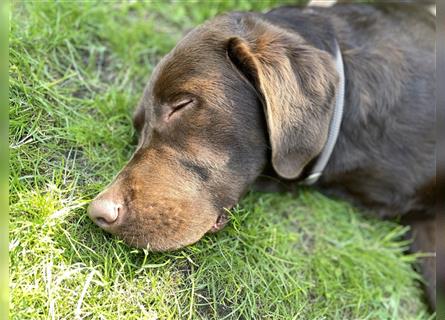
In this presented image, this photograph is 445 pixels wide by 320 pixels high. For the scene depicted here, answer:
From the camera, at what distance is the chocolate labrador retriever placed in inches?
111

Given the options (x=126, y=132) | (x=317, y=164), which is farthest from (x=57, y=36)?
(x=317, y=164)

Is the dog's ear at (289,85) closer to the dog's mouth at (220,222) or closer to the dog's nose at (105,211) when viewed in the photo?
the dog's mouth at (220,222)

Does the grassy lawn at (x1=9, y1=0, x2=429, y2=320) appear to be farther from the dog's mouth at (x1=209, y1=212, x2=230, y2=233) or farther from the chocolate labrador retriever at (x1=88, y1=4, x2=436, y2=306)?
the chocolate labrador retriever at (x1=88, y1=4, x2=436, y2=306)

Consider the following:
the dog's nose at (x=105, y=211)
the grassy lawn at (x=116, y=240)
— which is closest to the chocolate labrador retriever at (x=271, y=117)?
the dog's nose at (x=105, y=211)

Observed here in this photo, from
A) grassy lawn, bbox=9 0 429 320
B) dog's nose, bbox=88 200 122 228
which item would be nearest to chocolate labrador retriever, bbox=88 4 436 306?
dog's nose, bbox=88 200 122 228

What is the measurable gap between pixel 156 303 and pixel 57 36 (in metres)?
1.67

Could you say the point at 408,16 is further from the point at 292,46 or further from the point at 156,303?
the point at 156,303

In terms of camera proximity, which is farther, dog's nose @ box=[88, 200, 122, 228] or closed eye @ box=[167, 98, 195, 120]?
closed eye @ box=[167, 98, 195, 120]

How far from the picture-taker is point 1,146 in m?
2.70

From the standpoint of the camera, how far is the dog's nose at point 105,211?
275cm

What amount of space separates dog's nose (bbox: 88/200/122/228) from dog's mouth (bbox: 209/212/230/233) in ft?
1.64

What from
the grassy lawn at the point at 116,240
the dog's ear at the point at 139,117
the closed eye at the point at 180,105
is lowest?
the grassy lawn at the point at 116,240

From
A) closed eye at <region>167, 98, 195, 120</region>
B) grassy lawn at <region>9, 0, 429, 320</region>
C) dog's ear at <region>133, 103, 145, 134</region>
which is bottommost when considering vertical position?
grassy lawn at <region>9, 0, 429, 320</region>

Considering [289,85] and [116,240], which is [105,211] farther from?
[289,85]
